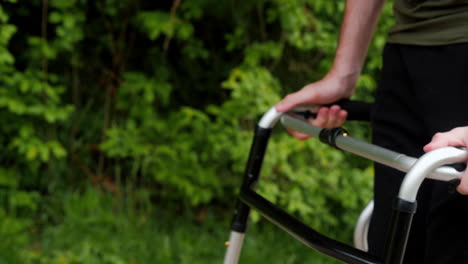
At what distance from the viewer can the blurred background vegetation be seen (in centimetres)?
294

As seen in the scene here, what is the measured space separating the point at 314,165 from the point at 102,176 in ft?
4.09

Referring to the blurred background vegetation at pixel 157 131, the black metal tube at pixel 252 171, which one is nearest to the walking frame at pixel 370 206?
the black metal tube at pixel 252 171

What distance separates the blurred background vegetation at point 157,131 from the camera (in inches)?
116

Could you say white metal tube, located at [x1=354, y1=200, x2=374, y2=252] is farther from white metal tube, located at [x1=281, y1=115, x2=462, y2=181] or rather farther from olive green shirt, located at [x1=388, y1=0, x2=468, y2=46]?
olive green shirt, located at [x1=388, y1=0, x2=468, y2=46]

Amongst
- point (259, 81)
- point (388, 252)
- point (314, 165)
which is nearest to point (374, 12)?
point (388, 252)

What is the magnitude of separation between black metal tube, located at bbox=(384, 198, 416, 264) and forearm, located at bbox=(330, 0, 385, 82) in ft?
1.72

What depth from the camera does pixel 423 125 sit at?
1.13 m

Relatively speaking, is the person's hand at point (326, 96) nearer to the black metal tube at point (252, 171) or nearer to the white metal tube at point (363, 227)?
the black metal tube at point (252, 171)

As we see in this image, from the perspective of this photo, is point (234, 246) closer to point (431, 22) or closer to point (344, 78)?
point (344, 78)

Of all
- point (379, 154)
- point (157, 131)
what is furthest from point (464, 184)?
point (157, 131)

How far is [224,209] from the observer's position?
11.5 feet

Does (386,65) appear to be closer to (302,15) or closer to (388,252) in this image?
(388,252)

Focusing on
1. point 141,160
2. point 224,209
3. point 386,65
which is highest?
point 386,65

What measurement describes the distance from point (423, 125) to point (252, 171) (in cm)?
41
